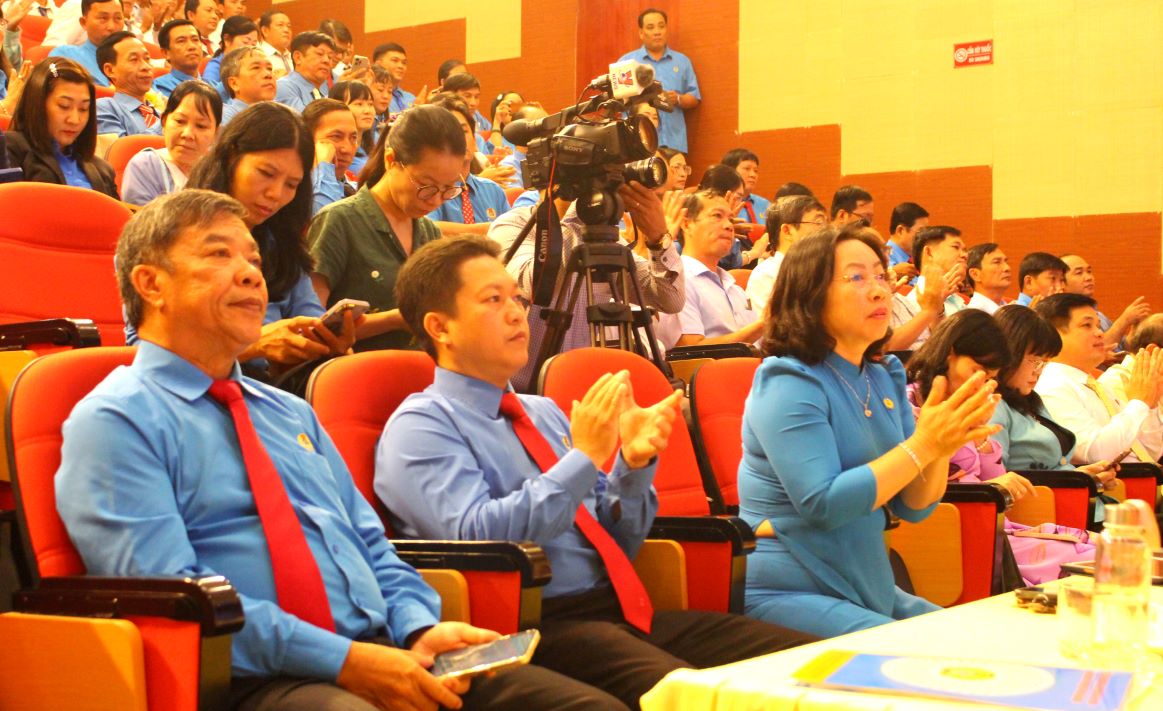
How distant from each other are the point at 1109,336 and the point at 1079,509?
2923 mm

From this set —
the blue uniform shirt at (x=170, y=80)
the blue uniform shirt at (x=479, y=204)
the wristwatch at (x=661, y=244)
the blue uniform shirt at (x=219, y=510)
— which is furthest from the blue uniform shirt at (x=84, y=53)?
the blue uniform shirt at (x=219, y=510)

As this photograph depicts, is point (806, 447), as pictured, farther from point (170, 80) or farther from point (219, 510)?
point (170, 80)

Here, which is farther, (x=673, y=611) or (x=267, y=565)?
(x=673, y=611)

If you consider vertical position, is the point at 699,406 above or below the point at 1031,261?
below

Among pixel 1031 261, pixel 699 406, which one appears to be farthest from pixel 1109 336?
pixel 699 406

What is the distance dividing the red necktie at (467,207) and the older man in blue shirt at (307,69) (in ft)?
6.93

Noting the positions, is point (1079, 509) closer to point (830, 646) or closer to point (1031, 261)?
point (830, 646)

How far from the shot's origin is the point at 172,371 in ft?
5.26

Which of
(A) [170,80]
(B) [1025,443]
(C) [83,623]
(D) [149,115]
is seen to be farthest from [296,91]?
(C) [83,623]

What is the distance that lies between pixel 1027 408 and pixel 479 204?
6.47 ft

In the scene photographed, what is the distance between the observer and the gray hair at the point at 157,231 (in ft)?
5.43

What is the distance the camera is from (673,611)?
2.05m

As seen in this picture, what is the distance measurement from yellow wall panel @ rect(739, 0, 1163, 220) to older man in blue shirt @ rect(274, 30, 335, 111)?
2.70 metres

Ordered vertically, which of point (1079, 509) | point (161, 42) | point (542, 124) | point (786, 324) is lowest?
point (1079, 509)
